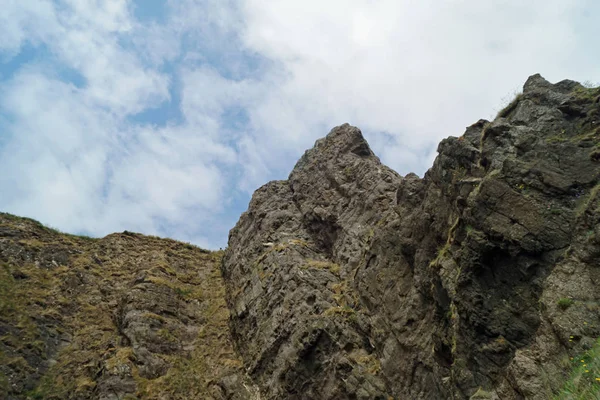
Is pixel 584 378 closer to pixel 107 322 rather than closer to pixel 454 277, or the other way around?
pixel 454 277

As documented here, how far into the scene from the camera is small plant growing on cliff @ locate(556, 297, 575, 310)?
43.9 feet

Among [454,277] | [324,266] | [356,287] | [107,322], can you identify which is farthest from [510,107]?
[107,322]

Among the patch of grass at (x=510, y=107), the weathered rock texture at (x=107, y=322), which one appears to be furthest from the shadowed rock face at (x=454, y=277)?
the weathered rock texture at (x=107, y=322)

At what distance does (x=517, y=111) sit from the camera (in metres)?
20.2

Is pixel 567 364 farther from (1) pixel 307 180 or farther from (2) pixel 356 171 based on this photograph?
(1) pixel 307 180

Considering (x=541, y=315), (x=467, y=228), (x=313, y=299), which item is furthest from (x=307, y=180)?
(x=541, y=315)

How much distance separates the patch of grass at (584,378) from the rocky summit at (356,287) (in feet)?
0.20

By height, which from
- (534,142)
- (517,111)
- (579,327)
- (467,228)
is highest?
(517,111)

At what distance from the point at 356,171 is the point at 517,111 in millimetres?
15653

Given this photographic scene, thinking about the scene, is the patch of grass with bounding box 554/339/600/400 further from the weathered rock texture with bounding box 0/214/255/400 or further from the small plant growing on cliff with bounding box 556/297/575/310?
the weathered rock texture with bounding box 0/214/255/400

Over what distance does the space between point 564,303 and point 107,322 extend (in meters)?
28.2

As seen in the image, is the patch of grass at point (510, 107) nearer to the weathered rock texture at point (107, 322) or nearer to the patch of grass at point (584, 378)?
the patch of grass at point (584, 378)

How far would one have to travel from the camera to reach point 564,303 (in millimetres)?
13477

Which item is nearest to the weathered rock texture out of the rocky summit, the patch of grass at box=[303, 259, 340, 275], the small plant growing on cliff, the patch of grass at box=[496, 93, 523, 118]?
the rocky summit
